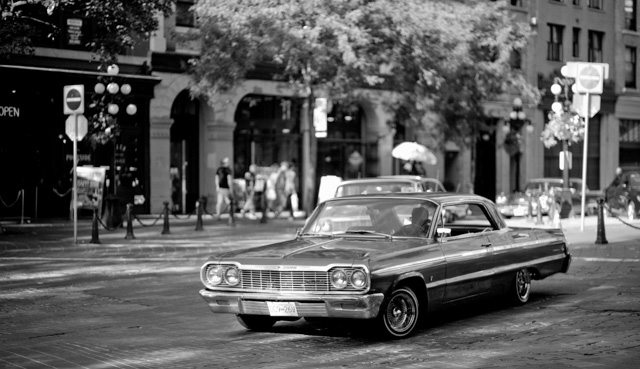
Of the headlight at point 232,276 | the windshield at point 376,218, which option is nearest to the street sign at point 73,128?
the windshield at point 376,218

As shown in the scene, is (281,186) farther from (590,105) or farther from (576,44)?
(576,44)

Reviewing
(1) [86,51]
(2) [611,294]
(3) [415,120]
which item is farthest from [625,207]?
(2) [611,294]

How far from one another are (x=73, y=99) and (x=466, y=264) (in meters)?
13.8

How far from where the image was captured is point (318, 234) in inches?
458

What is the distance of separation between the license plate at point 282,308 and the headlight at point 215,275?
0.68 metres

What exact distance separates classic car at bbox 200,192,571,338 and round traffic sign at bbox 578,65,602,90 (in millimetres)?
12887

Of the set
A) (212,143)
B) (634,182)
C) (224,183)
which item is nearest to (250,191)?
(212,143)

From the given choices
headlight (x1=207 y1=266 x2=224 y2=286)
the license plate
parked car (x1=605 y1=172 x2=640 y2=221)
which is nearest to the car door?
the license plate

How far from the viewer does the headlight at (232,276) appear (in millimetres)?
10484

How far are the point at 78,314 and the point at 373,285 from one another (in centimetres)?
441

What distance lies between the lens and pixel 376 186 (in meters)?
22.8

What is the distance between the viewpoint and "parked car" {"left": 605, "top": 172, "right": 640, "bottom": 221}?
3697 cm

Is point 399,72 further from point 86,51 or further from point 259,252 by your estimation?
point 259,252

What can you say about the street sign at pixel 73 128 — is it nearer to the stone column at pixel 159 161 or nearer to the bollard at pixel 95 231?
the bollard at pixel 95 231
